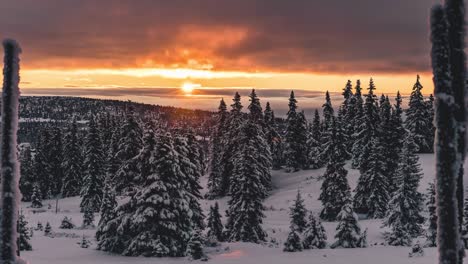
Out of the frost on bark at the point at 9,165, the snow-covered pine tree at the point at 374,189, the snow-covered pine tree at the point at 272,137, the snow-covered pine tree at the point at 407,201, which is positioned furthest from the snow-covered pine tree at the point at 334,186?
the frost on bark at the point at 9,165

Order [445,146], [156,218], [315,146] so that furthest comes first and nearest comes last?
[315,146]
[156,218]
[445,146]

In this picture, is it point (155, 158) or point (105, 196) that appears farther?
point (105, 196)

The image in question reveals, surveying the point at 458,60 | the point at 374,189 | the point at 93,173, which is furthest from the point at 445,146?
the point at 93,173

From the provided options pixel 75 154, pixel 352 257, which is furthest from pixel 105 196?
pixel 75 154

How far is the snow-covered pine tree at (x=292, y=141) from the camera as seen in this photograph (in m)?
76.1

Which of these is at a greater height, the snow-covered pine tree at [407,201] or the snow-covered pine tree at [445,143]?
the snow-covered pine tree at [445,143]

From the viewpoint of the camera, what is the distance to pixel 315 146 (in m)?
79.9

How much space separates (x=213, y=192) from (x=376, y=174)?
26.8 m

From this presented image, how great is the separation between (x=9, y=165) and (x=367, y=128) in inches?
2503

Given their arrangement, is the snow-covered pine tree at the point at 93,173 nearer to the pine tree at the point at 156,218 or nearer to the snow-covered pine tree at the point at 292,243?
the pine tree at the point at 156,218

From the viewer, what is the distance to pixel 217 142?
7169 cm

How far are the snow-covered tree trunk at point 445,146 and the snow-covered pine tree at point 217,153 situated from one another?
204 ft

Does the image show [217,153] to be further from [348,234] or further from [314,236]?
[348,234]

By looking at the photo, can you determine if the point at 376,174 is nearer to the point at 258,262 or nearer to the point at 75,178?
the point at 258,262
